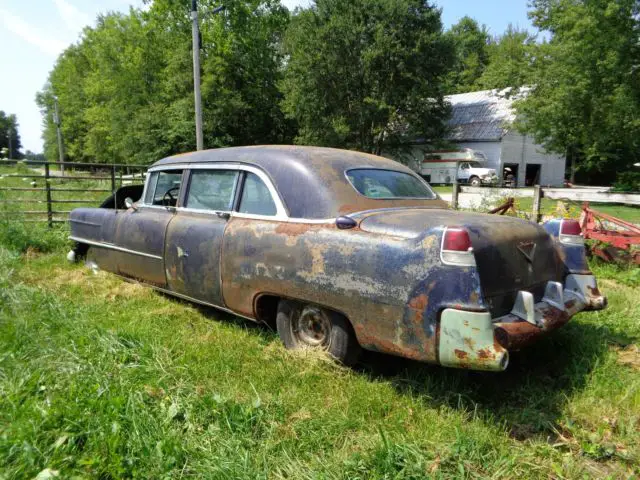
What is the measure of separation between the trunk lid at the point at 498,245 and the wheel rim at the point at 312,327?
77 cm

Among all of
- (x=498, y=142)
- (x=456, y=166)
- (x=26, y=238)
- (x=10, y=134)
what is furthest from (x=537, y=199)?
(x=10, y=134)

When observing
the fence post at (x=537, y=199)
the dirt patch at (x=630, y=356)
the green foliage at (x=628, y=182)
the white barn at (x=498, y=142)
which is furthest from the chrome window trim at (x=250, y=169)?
the white barn at (x=498, y=142)

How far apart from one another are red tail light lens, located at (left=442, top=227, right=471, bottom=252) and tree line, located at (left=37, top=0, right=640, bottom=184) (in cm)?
2026

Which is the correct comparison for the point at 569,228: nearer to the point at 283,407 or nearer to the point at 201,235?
the point at 283,407

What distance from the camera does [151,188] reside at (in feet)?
16.7

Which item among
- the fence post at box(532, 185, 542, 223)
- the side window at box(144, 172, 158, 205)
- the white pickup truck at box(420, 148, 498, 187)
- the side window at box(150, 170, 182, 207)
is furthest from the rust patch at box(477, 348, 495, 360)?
the white pickup truck at box(420, 148, 498, 187)

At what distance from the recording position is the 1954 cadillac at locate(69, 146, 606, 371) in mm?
2650

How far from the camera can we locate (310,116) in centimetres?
2922

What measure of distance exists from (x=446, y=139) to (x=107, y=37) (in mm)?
26714

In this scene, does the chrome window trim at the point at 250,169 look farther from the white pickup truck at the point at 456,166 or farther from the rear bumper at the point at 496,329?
the white pickup truck at the point at 456,166

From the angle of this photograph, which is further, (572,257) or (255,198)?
(255,198)

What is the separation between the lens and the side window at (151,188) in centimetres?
507

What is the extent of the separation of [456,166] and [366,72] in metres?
8.16

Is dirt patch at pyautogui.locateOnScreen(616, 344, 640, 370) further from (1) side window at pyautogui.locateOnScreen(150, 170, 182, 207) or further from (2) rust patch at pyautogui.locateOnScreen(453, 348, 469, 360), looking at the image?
(1) side window at pyautogui.locateOnScreen(150, 170, 182, 207)
